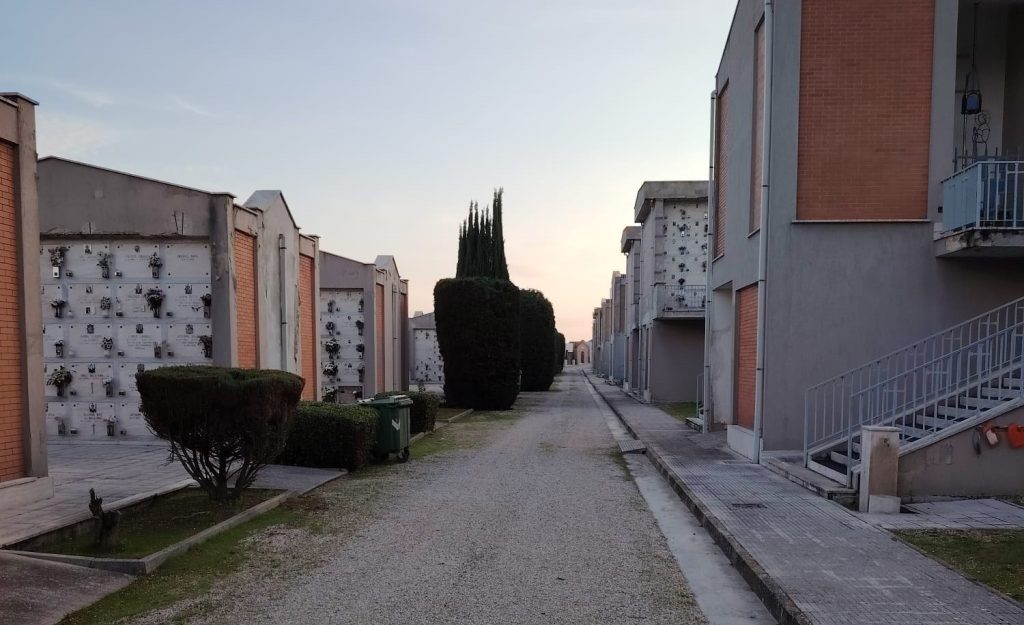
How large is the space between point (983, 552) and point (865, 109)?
7063mm

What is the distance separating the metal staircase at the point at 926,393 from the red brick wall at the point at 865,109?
214 centimetres

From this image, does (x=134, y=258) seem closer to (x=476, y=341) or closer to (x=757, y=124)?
(x=757, y=124)

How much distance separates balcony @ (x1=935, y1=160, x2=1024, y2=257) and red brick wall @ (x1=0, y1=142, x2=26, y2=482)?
12.2 m

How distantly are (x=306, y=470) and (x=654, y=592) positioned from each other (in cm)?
665

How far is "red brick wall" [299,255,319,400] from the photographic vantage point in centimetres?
1706

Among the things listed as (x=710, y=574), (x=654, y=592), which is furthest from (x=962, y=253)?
(x=654, y=592)

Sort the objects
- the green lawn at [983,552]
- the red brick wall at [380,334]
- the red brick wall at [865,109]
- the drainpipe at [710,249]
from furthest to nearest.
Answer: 1. the red brick wall at [380,334]
2. the drainpipe at [710,249]
3. the red brick wall at [865,109]
4. the green lawn at [983,552]

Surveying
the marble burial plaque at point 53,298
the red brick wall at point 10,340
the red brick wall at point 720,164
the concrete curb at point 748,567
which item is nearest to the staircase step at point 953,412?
the concrete curb at point 748,567

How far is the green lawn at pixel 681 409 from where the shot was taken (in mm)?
19750

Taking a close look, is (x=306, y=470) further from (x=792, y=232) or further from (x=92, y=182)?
(x=792, y=232)

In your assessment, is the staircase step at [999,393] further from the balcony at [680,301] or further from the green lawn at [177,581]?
the balcony at [680,301]

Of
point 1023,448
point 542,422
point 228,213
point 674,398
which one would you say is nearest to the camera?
point 1023,448

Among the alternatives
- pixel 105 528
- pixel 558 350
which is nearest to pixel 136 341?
pixel 105 528

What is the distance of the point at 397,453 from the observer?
459 inches
